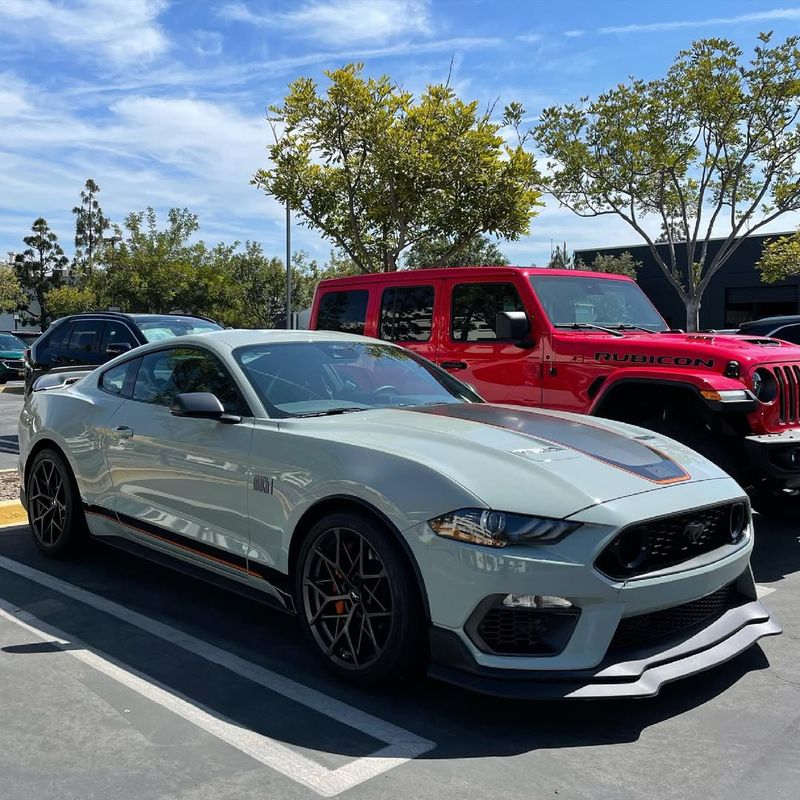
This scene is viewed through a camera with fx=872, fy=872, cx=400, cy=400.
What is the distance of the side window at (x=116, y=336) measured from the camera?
10945mm

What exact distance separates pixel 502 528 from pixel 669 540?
2.50 feet

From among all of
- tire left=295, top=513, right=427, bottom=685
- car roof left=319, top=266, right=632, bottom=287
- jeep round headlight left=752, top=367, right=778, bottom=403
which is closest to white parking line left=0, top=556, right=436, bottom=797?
tire left=295, top=513, right=427, bottom=685

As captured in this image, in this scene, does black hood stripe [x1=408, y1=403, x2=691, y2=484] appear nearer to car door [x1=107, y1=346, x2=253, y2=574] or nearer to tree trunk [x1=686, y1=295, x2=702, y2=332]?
car door [x1=107, y1=346, x2=253, y2=574]

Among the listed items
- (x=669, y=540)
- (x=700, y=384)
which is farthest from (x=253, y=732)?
(x=700, y=384)

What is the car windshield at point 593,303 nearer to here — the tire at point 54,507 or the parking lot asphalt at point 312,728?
the parking lot asphalt at point 312,728

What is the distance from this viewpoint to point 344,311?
839cm

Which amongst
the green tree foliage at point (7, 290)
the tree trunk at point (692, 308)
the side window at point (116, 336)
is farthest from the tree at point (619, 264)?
the green tree foliage at point (7, 290)

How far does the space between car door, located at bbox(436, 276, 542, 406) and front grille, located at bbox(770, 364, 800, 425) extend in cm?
172

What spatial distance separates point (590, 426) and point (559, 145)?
18499 millimetres

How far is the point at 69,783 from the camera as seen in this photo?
2943mm

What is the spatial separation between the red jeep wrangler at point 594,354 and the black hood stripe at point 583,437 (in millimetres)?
1825

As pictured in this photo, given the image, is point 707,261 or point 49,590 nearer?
point 49,590

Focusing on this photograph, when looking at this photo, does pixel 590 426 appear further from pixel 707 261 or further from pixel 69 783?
pixel 707 261

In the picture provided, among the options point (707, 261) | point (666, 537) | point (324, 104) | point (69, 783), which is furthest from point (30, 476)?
point (707, 261)
